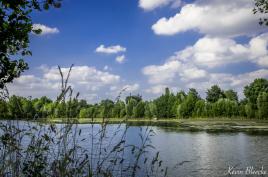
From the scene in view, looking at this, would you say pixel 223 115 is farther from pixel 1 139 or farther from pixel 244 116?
pixel 1 139

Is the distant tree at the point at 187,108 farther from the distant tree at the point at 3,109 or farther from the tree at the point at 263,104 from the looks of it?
the distant tree at the point at 3,109

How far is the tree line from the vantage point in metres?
4.87

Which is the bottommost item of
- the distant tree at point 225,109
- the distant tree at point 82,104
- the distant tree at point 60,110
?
the distant tree at point 60,110

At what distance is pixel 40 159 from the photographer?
4.65 metres

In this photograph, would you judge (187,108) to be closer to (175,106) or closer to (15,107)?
(175,106)

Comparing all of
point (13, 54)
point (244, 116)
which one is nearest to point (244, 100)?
point (244, 116)

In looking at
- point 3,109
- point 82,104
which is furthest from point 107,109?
point 3,109

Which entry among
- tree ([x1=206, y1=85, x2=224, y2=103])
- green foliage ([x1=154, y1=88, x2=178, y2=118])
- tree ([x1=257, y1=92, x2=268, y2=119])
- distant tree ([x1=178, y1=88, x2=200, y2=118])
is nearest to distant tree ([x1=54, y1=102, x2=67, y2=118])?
tree ([x1=257, y1=92, x2=268, y2=119])

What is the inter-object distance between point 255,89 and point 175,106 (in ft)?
123

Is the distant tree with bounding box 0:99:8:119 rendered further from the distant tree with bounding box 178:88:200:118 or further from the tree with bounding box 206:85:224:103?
the tree with bounding box 206:85:224:103

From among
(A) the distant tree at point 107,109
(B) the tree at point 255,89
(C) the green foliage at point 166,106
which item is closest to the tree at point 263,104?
(B) the tree at point 255,89

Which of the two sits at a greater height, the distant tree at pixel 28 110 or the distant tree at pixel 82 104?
the distant tree at pixel 82 104

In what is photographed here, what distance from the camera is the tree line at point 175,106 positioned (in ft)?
16.0

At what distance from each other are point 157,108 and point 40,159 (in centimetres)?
13404
